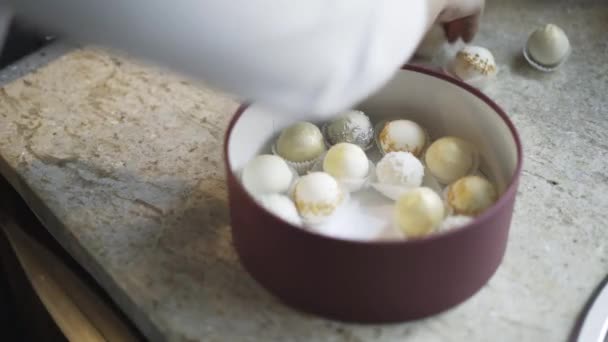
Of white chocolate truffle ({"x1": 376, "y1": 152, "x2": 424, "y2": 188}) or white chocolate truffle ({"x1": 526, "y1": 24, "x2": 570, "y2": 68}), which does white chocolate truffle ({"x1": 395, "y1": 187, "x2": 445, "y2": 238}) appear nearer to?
white chocolate truffle ({"x1": 376, "y1": 152, "x2": 424, "y2": 188})

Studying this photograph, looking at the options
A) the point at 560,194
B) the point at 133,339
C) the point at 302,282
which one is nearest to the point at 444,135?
the point at 560,194

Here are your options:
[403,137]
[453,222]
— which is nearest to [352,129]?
[403,137]

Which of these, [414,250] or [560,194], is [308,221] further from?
[560,194]

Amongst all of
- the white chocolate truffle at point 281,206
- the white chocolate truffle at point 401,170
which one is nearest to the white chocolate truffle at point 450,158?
the white chocolate truffle at point 401,170

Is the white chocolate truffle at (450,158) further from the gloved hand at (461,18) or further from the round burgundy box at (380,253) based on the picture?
the gloved hand at (461,18)

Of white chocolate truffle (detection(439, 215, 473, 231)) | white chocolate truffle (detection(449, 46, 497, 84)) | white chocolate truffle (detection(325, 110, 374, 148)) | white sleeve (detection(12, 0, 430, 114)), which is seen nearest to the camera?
white sleeve (detection(12, 0, 430, 114))

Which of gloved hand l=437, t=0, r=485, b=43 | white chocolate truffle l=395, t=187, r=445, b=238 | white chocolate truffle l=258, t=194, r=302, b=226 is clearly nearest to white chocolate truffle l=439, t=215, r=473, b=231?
white chocolate truffle l=395, t=187, r=445, b=238
